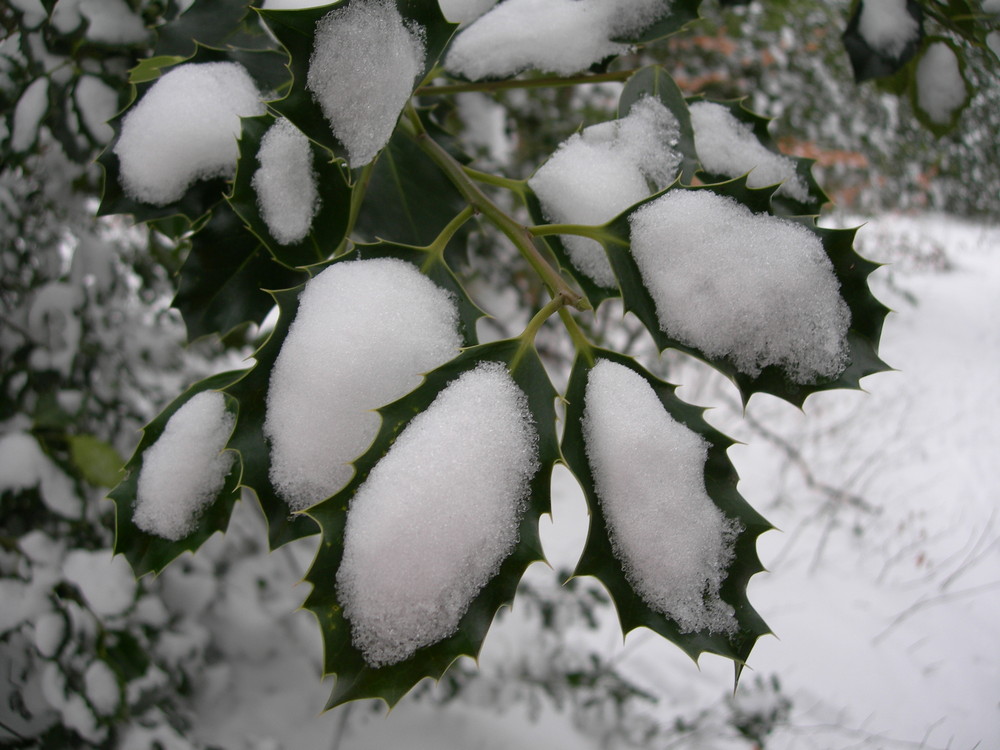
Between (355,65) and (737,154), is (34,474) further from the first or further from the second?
(737,154)

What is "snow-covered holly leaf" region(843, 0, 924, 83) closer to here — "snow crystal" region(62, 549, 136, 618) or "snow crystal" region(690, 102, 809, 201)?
"snow crystal" region(690, 102, 809, 201)

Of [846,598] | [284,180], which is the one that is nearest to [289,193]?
[284,180]

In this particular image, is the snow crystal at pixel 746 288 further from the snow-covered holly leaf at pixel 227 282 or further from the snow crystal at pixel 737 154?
the snow-covered holly leaf at pixel 227 282

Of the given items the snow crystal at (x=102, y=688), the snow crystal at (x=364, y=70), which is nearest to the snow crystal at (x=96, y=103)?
the snow crystal at (x=364, y=70)

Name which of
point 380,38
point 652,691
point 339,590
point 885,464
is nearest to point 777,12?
point 885,464

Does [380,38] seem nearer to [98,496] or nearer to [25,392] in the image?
[25,392]
